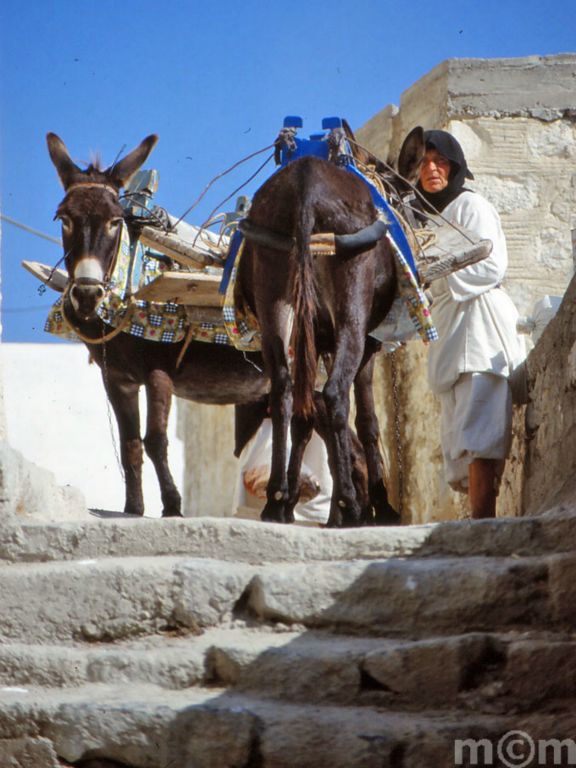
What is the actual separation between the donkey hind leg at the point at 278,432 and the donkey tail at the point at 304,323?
60 millimetres

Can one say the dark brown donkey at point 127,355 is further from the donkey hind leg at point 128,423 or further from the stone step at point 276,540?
the stone step at point 276,540

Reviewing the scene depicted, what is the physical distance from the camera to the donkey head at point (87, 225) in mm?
8273

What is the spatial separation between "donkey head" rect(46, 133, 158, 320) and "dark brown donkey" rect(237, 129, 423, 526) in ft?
3.39

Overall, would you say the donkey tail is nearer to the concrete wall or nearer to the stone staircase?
the stone staircase

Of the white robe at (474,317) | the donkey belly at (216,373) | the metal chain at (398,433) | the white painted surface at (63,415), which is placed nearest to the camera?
the white robe at (474,317)

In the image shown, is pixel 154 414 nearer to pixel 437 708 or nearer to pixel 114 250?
pixel 114 250

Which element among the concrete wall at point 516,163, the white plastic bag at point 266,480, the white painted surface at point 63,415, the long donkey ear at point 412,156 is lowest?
the white plastic bag at point 266,480

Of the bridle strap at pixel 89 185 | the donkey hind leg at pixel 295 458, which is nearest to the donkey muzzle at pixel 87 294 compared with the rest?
the bridle strap at pixel 89 185

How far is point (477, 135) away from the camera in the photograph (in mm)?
11180

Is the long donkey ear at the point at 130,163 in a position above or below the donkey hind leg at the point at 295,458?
above

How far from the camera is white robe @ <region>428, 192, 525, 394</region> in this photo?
26.7ft

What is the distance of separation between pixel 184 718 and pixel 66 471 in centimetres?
1671

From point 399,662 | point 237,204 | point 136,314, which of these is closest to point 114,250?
point 136,314

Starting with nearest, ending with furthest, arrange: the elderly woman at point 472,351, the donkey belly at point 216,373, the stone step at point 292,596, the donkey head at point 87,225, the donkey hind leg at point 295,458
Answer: the stone step at point 292,596
the donkey hind leg at point 295,458
the elderly woman at point 472,351
the donkey head at point 87,225
the donkey belly at point 216,373
